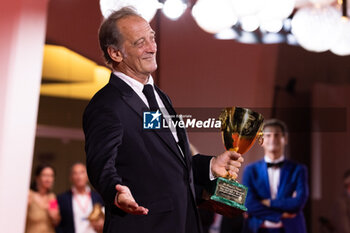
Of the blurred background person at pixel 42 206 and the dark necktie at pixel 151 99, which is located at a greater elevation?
the dark necktie at pixel 151 99

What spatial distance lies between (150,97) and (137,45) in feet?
0.38

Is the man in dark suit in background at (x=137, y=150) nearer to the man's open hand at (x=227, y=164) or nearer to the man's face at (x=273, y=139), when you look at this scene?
the man's open hand at (x=227, y=164)

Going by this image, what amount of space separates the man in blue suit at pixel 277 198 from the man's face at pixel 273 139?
361 mm

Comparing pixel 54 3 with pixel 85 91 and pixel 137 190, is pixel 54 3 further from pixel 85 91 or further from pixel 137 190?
pixel 137 190

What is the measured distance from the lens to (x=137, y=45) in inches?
44.9

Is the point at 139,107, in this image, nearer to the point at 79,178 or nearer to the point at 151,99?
the point at 151,99

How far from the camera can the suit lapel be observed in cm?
110

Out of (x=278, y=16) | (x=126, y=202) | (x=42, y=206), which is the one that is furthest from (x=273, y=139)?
(x=42, y=206)

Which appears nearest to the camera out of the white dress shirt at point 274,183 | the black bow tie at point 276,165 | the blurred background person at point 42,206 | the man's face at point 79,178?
the black bow tie at point 276,165

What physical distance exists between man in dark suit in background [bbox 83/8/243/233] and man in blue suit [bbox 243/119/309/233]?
1.99 meters

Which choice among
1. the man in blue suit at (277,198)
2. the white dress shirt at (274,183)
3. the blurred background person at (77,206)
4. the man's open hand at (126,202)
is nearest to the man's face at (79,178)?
the blurred background person at (77,206)

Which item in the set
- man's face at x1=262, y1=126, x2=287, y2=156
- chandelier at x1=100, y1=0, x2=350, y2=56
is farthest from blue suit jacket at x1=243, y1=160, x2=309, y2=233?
chandelier at x1=100, y1=0, x2=350, y2=56

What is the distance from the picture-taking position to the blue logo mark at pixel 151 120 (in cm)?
110

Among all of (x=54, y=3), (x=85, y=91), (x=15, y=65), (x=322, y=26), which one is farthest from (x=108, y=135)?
(x=85, y=91)
